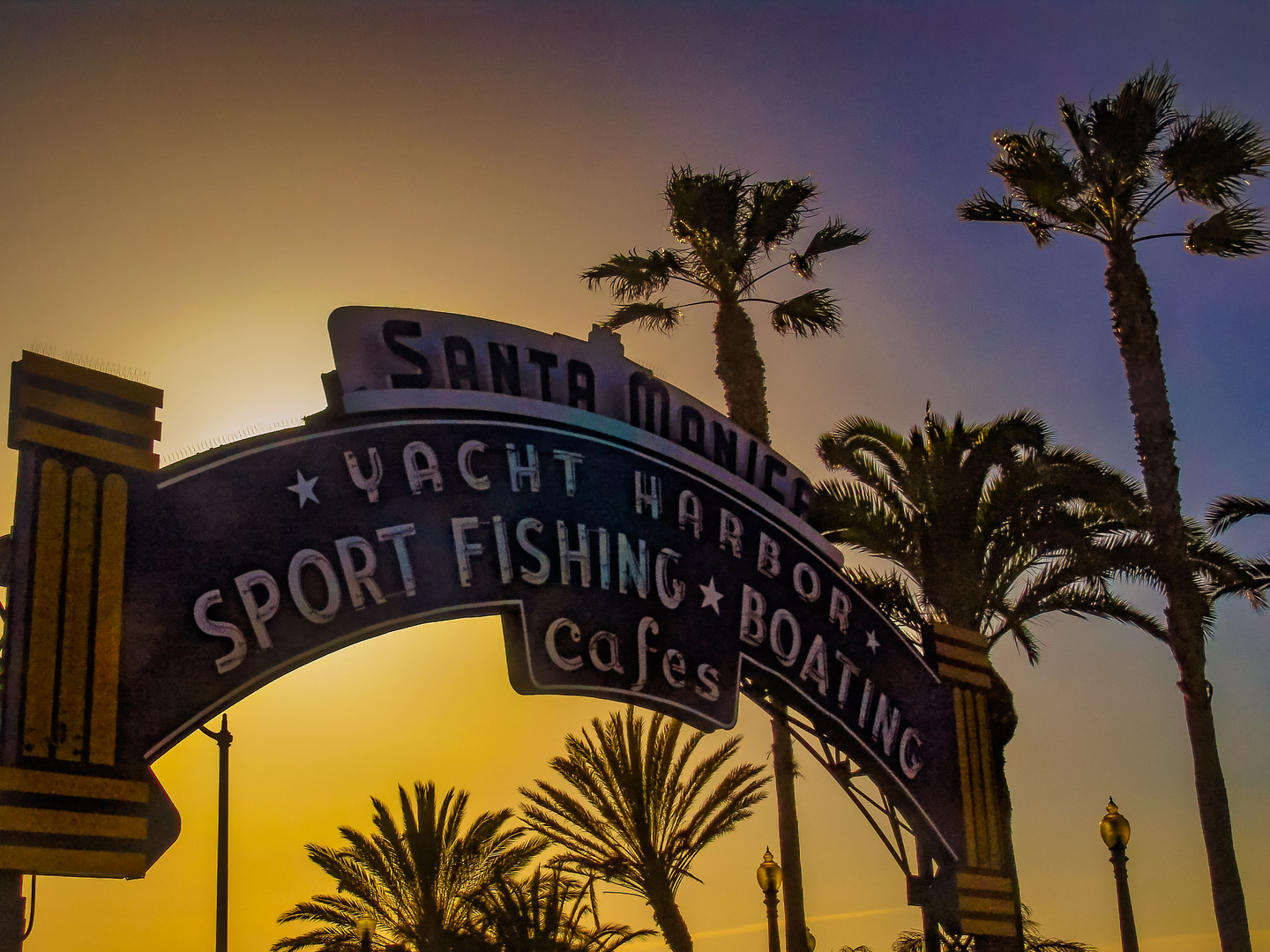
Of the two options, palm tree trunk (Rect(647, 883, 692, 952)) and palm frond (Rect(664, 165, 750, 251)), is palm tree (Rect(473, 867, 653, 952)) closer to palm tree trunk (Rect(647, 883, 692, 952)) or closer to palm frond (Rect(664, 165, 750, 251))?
palm tree trunk (Rect(647, 883, 692, 952))

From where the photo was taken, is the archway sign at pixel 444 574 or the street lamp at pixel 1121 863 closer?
the archway sign at pixel 444 574

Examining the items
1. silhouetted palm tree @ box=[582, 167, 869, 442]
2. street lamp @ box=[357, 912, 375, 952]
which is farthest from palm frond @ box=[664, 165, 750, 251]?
street lamp @ box=[357, 912, 375, 952]

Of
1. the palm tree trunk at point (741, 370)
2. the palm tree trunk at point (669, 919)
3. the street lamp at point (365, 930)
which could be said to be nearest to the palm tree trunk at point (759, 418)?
the palm tree trunk at point (741, 370)

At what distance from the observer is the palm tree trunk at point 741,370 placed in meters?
25.4

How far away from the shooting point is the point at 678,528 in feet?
56.5

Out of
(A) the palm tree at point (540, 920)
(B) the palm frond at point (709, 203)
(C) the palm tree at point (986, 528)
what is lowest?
(A) the palm tree at point (540, 920)

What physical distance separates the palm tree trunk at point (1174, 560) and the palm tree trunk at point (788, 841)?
668 cm

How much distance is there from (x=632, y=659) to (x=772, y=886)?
388 inches

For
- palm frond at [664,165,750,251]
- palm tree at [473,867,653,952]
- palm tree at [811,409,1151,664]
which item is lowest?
palm tree at [473,867,653,952]

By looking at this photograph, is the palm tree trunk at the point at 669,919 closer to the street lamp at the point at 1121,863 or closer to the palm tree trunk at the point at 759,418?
the palm tree trunk at the point at 759,418

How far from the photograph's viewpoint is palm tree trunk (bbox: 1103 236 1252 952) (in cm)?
2411

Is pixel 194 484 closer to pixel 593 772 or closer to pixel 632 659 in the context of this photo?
pixel 632 659

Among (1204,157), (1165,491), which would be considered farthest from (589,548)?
(1204,157)

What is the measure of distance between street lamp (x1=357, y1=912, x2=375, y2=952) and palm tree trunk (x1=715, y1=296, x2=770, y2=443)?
13.5 m
